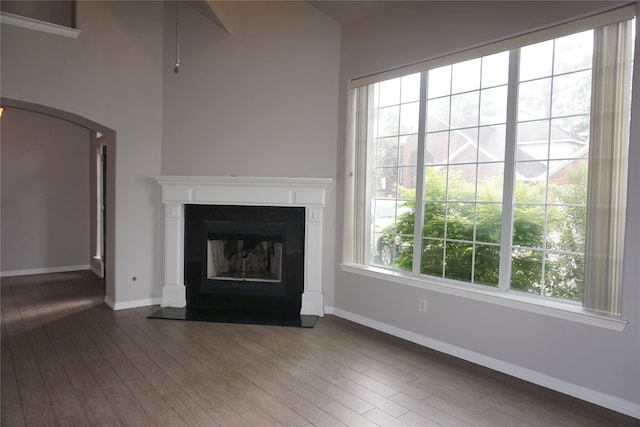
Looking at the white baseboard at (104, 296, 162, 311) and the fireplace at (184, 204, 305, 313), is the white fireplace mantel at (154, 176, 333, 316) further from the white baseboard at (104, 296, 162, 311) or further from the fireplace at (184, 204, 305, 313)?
the white baseboard at (104, 296, 162, 311)

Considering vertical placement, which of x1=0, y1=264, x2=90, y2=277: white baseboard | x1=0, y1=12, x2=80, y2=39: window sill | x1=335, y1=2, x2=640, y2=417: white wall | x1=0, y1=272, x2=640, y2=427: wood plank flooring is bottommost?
x1=0, y1=272, x2=640, y2=427: wood plank flooring

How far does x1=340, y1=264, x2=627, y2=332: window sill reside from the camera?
9.28 feet

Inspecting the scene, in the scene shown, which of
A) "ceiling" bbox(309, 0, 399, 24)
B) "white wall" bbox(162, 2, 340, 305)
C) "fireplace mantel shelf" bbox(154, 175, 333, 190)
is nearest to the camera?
"ceiling" bbox(309, 0, 399, 24)

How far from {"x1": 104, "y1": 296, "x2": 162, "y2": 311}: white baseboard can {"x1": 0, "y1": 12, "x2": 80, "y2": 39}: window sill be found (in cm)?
301

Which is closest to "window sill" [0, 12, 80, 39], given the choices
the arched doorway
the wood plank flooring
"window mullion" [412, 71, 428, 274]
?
the arched doorway

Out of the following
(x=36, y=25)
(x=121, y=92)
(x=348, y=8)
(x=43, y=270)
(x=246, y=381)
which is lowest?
(x=246, y=381)

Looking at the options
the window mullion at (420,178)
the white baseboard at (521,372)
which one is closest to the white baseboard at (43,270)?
the white baseboard at (521,372)

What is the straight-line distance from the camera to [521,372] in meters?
3.21

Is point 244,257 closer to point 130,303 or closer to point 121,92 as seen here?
point 130,303

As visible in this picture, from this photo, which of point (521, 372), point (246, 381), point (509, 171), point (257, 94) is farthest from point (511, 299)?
point (257, 94)

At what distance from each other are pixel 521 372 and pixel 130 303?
422 centimetres

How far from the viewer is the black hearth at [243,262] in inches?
189

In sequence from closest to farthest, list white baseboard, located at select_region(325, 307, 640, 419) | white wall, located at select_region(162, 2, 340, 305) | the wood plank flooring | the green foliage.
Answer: the wood plank flooring
white baseboard, located at select_region(325, 307, 640, 419)
the green foliage
white wall, located at select_region(162, 2, 340, 305)

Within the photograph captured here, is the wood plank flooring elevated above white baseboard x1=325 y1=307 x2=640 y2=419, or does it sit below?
below
